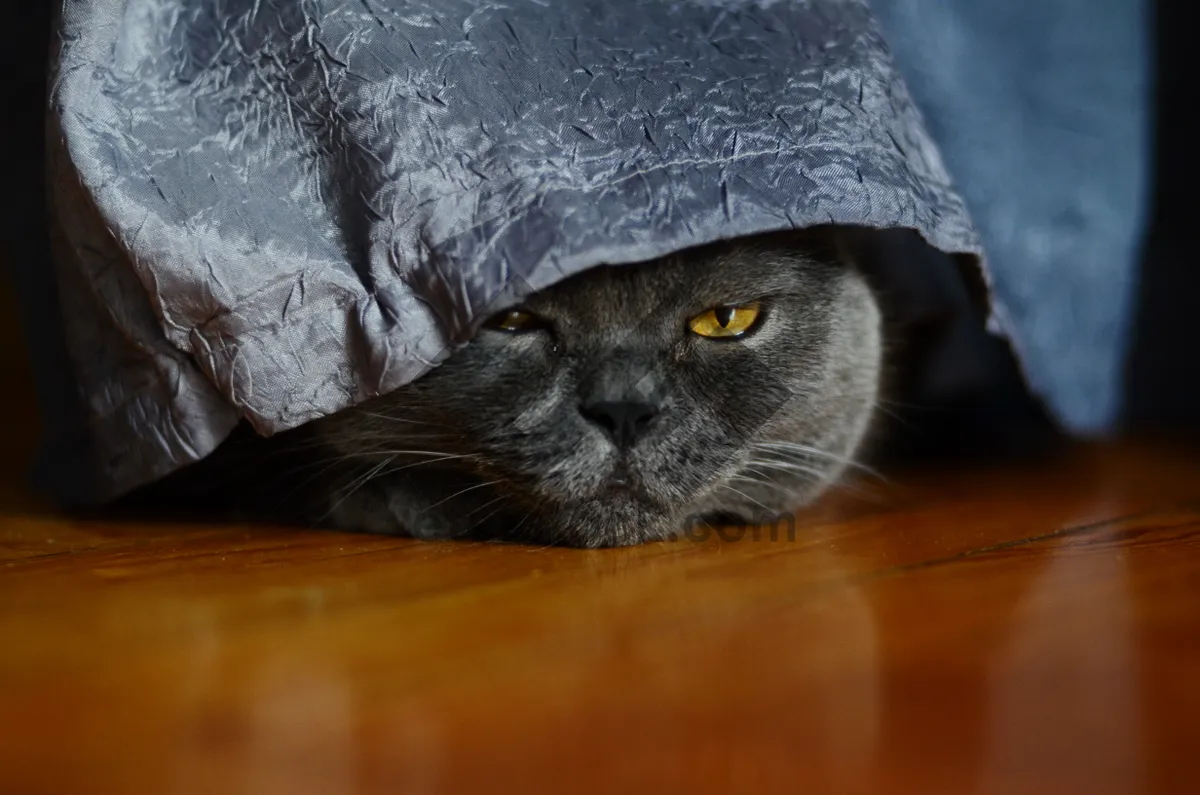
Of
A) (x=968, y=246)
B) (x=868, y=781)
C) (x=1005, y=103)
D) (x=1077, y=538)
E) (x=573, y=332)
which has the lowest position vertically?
(x=868, y=781)

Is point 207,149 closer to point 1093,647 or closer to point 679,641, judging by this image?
point 679,641

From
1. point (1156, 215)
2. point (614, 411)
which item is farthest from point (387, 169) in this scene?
point (1156, 215)

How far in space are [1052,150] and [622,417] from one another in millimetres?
773

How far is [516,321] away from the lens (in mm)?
1083

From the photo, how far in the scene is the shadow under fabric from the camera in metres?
1.02

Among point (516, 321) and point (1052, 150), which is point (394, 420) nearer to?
point (516, 321)

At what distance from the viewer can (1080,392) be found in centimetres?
152

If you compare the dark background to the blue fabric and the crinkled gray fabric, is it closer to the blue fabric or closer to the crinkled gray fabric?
the blue fabric

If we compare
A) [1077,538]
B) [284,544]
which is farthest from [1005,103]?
[284,544]

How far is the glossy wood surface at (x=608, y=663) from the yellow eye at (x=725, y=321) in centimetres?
20

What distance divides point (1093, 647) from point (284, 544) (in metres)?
0.71

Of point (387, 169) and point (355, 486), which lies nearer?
point (387, 169)

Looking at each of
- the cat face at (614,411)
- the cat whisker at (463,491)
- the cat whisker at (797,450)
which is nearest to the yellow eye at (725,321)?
the cat face at (614,411)

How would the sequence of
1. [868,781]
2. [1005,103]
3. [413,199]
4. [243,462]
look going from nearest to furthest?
[868,781] < [413,199] < [243,462] < [1005,103]
